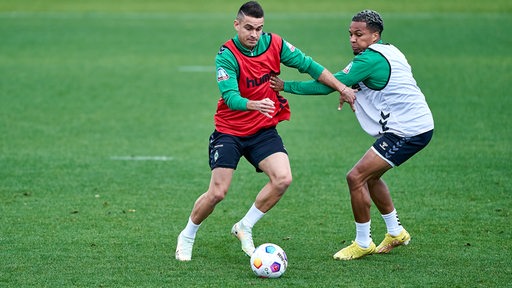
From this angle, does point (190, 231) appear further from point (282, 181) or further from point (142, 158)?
point (142, 158)

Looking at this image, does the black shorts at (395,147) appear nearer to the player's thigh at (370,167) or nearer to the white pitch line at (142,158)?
the player's thigh at (370,167)

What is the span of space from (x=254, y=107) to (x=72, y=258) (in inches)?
87.4

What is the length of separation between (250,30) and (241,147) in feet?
3.61

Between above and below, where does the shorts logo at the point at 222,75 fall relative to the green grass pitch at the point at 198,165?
above

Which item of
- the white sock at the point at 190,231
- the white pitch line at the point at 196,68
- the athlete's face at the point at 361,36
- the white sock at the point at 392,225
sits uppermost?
the athlete's face at the point at 361,36

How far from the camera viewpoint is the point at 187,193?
11859mm

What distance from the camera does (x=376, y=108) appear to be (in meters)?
9.02

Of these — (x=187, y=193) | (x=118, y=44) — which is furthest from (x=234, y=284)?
(x=118, y=44)

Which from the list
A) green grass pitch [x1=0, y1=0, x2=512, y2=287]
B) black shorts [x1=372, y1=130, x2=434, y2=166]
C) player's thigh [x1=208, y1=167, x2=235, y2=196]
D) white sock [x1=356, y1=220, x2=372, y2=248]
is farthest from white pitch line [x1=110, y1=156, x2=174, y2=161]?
black shorts [x1=372, y1=130, x2=434, y2=166]

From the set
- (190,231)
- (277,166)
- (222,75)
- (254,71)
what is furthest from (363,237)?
(222,75)

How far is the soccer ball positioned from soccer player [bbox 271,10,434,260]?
845 millimetres

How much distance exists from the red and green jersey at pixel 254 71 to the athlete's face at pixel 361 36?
0.43 meters

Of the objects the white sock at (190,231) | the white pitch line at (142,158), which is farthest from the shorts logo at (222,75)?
the white pitch line at (142,158)

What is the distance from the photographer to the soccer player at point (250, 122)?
8805 millimetres
